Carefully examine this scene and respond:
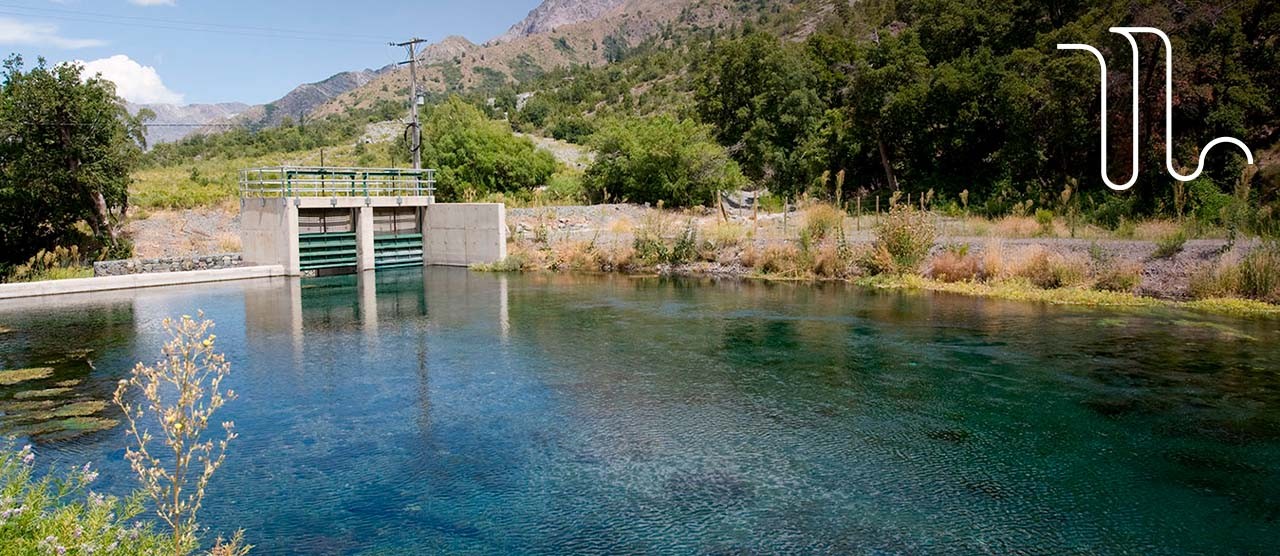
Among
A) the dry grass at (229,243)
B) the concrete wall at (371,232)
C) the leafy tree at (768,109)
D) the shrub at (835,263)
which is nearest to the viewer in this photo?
the shrub at (835,263)

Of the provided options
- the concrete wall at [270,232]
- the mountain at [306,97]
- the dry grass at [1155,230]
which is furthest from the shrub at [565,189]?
the mountain at [306,97]

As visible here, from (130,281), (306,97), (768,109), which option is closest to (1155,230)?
(768,109)

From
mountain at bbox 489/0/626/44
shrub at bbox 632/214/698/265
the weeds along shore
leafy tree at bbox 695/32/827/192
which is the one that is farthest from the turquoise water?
mountain at bbox 489/0/626/44

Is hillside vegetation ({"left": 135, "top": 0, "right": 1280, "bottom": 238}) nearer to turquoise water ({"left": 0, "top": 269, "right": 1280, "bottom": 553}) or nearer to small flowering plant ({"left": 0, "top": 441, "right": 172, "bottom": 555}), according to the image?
turquoise water ({"left": 0, "top": 269, "right": 1280, "bottom": 553})

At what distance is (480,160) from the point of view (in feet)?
107

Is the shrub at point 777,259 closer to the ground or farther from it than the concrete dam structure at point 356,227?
closer to the ground

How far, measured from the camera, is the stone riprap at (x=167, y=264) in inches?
832

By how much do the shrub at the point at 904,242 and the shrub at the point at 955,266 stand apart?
38cm

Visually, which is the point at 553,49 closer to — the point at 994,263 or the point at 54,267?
the point at 54,267

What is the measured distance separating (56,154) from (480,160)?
44.0ft

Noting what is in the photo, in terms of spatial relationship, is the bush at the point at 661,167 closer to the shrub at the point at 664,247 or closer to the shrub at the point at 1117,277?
the shrub at the point at 664,247

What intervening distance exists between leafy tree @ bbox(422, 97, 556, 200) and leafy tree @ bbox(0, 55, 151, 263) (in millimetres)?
10993

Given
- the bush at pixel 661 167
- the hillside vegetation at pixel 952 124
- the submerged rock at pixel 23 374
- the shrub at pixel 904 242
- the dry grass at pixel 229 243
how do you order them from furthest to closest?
1. the bush at pixel 661 167
2. the dry grass at pixel 229 243
3. the hillside vegetation at pixel 952 124
4. the shrub at pixel 904 242
5. the submerged rock at pixel 23 374

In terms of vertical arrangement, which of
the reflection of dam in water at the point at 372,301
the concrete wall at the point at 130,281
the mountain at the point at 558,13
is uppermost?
the mountain at the point at 558,13
